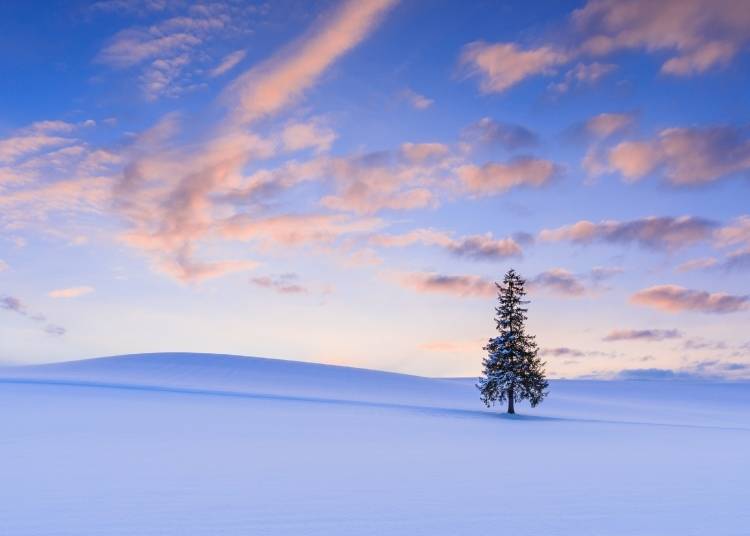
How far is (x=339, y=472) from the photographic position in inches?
648

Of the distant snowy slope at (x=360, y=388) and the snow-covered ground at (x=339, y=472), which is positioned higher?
the distant snowy slope at (x=360, y=388)

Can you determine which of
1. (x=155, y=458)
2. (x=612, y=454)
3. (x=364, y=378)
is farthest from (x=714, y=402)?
(x=155, y=458)

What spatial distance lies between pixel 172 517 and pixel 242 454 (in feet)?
28.8

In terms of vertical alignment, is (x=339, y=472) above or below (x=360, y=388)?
below

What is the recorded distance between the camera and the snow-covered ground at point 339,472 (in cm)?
1077

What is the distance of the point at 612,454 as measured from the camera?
22734 millimetres

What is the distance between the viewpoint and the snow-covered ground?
10773 millimetres

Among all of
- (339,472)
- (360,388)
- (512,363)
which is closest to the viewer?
(339,472)

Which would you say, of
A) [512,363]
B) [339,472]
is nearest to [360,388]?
[512,363]

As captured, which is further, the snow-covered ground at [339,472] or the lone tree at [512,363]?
the lone tree at [512,363]

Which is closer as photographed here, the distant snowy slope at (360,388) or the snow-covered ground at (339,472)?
the snow-covered ground at (339,472)

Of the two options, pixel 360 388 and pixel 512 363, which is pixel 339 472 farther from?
pixel 360 388

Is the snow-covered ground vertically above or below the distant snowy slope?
below

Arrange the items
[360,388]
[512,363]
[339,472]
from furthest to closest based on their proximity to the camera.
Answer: [360,388], [512,363], [339,472]
